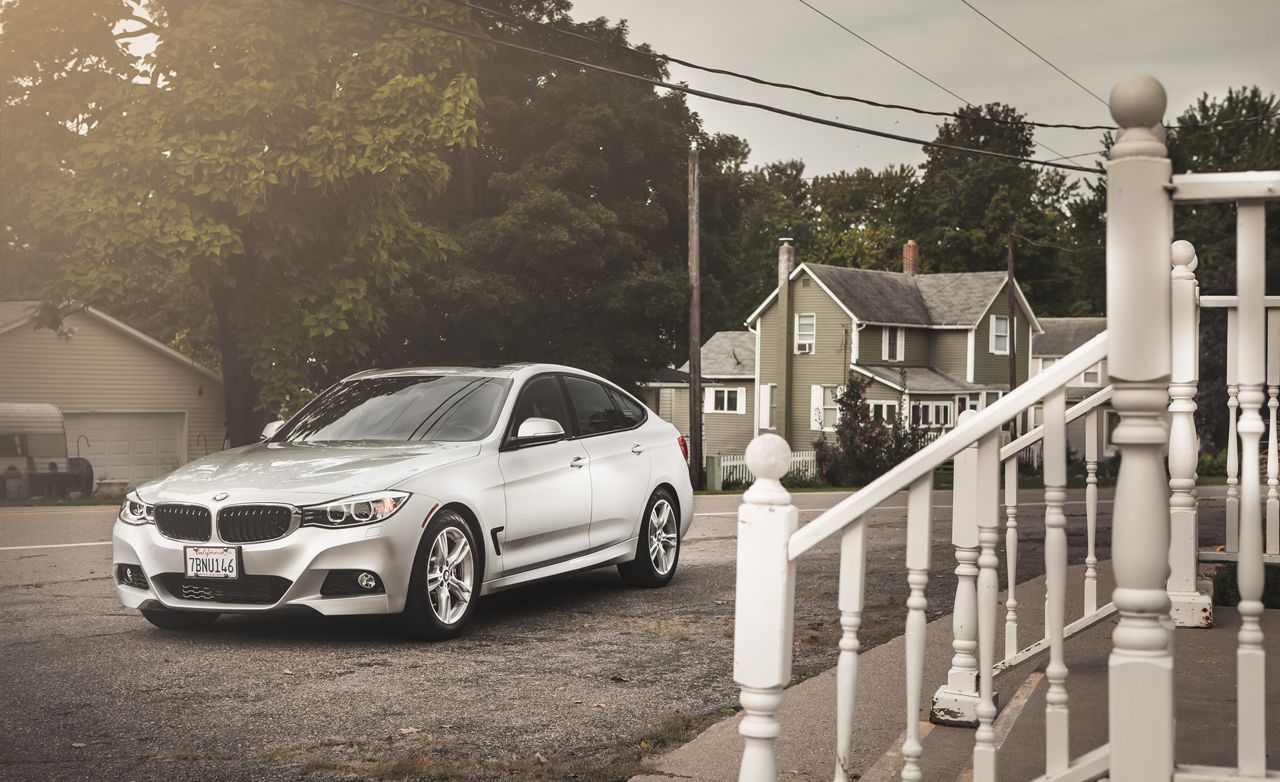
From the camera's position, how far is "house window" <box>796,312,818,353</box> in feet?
173

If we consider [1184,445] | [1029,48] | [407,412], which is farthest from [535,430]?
[1029,48]

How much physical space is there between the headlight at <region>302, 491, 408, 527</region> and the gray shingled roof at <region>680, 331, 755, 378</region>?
4964cm

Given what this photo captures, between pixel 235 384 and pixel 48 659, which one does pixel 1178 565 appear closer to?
pixel 48 659

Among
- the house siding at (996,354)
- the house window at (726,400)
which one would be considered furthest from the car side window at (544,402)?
the house window at (726,400)

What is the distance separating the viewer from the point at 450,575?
320 inches

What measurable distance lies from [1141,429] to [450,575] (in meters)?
5.80

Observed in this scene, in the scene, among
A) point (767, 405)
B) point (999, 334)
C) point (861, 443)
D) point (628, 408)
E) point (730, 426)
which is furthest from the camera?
point (730, 426)

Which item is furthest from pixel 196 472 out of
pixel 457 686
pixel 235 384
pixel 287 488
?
pixel 235 384

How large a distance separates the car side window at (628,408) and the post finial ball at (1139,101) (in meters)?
7.76

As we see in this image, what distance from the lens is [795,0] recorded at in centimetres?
2291

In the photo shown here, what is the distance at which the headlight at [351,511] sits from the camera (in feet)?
25.0

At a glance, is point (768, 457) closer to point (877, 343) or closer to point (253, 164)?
point (253, 164)

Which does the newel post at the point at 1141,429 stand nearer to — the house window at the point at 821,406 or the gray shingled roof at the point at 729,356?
the house window at the point at 821,406

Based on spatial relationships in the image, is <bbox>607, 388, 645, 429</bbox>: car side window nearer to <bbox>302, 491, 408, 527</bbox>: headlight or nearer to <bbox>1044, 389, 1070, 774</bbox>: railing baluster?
<bbox>302, 491, 408, 527</bbox>: headlight
